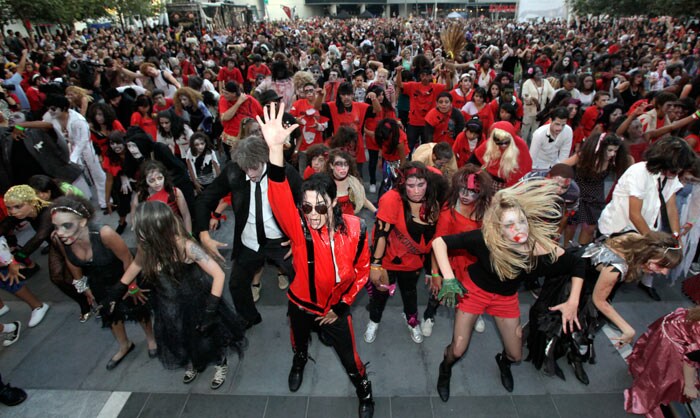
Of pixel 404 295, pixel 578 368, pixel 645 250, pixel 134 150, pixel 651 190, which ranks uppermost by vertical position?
pixel 134 150

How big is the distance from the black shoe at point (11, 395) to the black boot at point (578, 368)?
4845 millimetres

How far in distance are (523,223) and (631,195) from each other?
1825 millimetres

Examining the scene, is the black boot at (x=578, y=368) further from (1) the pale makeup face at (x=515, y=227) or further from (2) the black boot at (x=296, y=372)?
(2) the black boot at (x=296, y=372)

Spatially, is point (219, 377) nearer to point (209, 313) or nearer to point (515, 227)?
point (209, 313)

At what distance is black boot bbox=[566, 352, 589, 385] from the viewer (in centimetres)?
352

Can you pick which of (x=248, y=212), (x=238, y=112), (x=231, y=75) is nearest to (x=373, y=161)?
(x=238, y=112)

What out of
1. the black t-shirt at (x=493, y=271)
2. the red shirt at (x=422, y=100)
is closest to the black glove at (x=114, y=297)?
the black t-shirt at (x=493, y=271)

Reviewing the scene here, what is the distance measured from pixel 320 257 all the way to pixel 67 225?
2.06 meters

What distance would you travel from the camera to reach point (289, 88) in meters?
9.06

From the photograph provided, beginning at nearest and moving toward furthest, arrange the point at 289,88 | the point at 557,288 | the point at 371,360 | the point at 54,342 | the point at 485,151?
the point at 557,288, the point at 371,360, the point at 54,342, the point at 485,151, the point at 289,88

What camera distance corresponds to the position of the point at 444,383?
341 cm

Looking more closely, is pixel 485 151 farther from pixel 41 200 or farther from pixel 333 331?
pixel 41 200

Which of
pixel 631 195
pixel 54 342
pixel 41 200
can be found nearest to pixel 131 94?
pixel 41 200

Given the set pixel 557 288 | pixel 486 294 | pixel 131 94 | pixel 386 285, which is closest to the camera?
pixel 486 294
